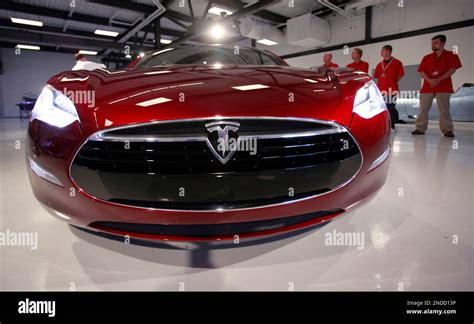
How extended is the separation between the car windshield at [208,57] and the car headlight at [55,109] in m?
0.91

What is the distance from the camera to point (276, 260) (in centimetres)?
96

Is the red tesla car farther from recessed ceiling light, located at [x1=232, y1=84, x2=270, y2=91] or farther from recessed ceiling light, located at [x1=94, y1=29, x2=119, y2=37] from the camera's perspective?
recessed ceiling light, located at [x1=94, y1=29, x2=119, y2=37]

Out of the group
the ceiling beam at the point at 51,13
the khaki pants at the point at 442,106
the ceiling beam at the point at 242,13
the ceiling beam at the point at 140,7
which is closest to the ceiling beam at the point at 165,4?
the ceiling beam at the point at 140,7

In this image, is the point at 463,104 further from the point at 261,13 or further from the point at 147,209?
the point at 147,209

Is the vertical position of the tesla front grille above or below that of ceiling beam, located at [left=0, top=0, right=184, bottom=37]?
below

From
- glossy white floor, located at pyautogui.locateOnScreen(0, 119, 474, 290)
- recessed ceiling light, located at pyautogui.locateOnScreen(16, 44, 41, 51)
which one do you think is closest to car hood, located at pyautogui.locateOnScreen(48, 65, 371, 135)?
glossy white floor, located at pyautogui.locateOnScreen(0, 119, 474, 290)

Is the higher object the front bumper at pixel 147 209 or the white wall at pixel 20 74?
the white wall at pixel 20 74

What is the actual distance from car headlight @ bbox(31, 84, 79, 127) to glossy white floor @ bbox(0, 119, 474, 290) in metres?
0.47

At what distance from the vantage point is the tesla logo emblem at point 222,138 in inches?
32.8

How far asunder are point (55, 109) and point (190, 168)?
512 millimetres

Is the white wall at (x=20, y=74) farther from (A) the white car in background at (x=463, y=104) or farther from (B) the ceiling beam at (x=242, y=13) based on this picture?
(A) the white car in background at (x=463, y=104)

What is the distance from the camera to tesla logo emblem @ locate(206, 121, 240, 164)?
0.83 metres

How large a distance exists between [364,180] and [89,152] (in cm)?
89
